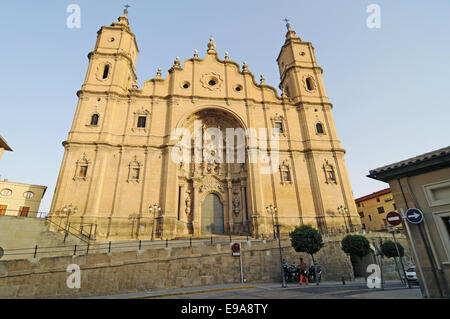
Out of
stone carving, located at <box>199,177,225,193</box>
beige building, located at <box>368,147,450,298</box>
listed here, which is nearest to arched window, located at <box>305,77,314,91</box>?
stone carving, located at <box>199,177,225,193</box>

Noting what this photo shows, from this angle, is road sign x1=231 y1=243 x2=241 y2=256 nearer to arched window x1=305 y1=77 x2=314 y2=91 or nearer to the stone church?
the stone church

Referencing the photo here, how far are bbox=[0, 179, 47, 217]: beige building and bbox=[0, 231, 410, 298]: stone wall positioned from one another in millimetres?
13100

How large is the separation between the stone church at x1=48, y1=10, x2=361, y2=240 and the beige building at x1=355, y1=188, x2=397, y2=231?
58.3ft

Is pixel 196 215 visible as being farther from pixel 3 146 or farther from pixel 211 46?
pixel 211 46

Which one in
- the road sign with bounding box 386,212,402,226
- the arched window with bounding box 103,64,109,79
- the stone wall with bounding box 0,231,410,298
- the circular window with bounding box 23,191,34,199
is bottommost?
the stone wall with bounding box 0,231,410,298

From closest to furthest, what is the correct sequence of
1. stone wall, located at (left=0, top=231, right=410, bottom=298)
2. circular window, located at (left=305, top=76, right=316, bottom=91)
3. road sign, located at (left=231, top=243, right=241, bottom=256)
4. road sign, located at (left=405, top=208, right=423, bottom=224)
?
road sign, located at (left=405, top=208, right=423, bottom=224) < stone wall, located at (left=0, top=231, right=410, bottom=298) < road sign, located at (left=231, top=243, right=241, bottom=256) < circular window, located at (left=305, top=76, right=316, bottom=91)

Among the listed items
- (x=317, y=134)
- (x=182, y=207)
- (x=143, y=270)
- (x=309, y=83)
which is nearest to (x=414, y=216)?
(x=143, y=270)

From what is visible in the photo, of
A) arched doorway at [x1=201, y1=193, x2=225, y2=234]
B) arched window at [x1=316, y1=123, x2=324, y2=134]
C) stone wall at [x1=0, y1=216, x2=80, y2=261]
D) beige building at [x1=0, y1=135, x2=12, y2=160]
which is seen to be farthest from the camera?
arched window at [x1=316, y1=123, x2=324, y2=134]

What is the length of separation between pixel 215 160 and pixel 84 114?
15.1 metres

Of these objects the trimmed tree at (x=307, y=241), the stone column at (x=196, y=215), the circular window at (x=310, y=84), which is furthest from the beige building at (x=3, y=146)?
the circular window at (x=310, y=84)

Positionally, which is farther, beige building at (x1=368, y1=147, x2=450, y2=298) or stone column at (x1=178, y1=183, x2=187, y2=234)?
stone column at (x1=178, y1=183, x2=187, y2=234)

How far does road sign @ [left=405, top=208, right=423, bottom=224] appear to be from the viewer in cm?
720

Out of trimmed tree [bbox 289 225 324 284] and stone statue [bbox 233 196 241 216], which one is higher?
stone statue [bbox 233 196 241 216]
